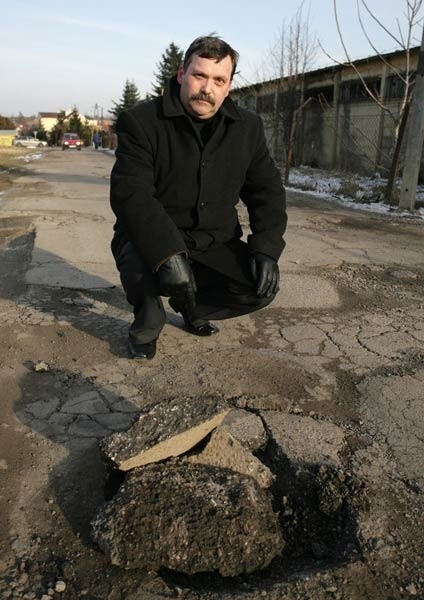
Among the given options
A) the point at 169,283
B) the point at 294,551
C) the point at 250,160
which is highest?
the point at 250,160

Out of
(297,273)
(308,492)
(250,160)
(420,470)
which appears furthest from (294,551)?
(297,273)

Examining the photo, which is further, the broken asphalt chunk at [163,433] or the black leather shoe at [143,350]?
the black leather shoe at [143,350]

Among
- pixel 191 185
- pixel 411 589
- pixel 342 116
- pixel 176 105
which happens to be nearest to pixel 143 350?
pixel 191 185

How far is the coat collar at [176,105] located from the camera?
2863 millimetres

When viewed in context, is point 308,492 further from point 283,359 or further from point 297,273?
point 297,273

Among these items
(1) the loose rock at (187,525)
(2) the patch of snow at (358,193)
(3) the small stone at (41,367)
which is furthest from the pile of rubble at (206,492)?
(2) the patch of snow at (358,193)

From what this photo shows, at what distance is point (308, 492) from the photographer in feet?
6.96

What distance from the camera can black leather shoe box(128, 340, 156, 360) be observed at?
3.26 m

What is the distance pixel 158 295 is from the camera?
3189mm

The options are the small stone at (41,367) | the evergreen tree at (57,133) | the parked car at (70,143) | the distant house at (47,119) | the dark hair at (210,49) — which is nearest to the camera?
the dark hair at (210,49)

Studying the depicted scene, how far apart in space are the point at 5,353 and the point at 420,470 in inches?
95.0

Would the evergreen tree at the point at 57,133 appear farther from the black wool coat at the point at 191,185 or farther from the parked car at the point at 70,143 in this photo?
the black wool coat at the point at 191,185

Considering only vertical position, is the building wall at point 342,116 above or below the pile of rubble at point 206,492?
above

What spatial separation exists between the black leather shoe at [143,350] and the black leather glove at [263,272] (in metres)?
0.73
